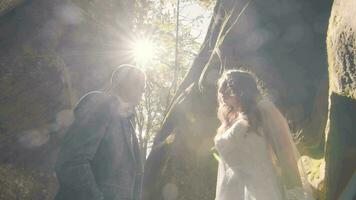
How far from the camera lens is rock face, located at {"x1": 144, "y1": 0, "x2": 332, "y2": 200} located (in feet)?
18.9

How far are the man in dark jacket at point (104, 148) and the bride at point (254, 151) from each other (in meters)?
0.90

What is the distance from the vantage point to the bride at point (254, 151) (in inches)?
118

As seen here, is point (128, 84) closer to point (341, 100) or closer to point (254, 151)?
point (254, 151)

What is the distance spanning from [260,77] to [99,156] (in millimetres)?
4237

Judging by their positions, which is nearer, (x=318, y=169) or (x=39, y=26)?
(x=318, y=169)

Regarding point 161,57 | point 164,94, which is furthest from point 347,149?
point 164,94

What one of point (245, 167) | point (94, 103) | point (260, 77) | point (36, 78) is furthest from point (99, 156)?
point (36, 78)

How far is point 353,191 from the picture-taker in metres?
3.29

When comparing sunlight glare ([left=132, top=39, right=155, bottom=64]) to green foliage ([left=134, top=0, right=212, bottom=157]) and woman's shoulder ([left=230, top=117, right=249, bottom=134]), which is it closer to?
green foliage ([left=134, top=0, right=212, bottom=157])

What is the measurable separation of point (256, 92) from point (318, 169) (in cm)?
170

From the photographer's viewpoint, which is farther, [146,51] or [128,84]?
[146,51]

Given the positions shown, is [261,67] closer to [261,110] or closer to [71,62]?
[261,110]

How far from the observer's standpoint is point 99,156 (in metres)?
3.00

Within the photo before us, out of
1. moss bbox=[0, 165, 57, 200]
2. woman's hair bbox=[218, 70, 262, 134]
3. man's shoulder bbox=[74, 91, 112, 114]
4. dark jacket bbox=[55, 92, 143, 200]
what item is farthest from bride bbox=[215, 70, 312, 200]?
moss bbox=[0, 165, 57, 200]
